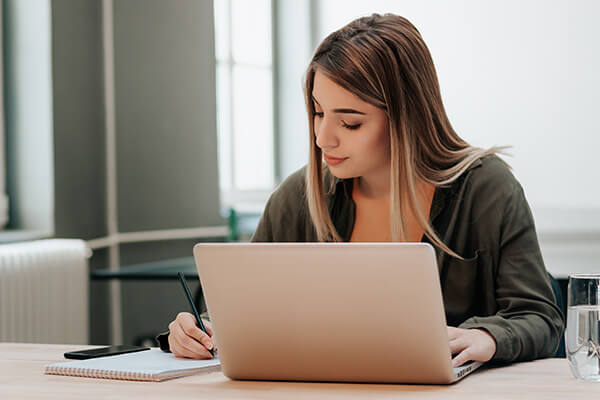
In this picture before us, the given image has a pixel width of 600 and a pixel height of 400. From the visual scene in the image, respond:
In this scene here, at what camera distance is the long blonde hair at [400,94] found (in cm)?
173

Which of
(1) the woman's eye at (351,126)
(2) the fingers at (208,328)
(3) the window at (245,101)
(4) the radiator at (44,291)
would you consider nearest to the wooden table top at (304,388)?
(2) the fingers at (208,328)

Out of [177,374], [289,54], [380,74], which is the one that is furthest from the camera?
[289,54]

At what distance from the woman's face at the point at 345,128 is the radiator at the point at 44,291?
1641 mm

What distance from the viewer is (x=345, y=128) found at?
5.69 ft

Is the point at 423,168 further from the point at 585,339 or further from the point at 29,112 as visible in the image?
the point at 29,112

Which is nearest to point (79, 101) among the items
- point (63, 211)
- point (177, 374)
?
point (63, 211)

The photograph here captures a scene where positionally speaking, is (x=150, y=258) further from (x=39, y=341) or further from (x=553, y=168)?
(x=553, y=168)

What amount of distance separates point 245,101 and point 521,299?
335 centimetres

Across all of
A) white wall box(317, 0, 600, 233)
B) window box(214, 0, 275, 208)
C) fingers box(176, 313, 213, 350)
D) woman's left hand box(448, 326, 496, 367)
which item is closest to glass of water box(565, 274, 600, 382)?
woman's left hand box(448, 326, 496, 367)

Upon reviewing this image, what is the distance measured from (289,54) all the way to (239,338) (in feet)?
12.7

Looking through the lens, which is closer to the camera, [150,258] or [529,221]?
[529,221]

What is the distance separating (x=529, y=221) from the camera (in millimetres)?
1738

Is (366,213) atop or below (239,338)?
atop

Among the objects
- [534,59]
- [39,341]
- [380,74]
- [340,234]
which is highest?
[534,59]
